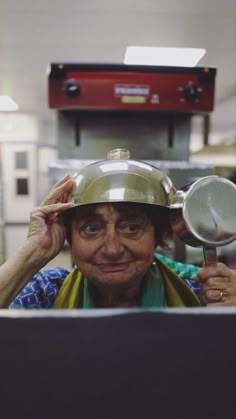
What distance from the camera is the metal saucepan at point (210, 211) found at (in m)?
0.46

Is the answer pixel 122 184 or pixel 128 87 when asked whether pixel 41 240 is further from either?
pixel 128 87

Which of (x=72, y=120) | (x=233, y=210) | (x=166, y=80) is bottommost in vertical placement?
(x=233, y=210)

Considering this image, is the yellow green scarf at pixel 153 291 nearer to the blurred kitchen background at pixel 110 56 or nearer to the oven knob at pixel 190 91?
the blurred kitchen background at pixel 110 56

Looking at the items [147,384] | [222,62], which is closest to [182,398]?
[147,384]

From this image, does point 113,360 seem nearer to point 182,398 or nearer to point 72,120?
point 182,398

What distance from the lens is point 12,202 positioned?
3982 millimetres

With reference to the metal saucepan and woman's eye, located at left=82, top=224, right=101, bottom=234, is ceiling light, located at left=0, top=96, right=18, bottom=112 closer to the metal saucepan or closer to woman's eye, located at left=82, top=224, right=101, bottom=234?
woman's eye, located at left=82, top=224, right=101, bottom=234

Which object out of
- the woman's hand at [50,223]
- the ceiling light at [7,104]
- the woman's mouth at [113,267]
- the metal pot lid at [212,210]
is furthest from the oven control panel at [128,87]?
the metal pot lid at [212,210]

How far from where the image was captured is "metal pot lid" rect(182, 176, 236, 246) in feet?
1.51

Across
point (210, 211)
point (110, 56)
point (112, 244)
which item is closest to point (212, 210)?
point (210, 211)

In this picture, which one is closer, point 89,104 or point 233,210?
point 233,210

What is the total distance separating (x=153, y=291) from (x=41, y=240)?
0.28m

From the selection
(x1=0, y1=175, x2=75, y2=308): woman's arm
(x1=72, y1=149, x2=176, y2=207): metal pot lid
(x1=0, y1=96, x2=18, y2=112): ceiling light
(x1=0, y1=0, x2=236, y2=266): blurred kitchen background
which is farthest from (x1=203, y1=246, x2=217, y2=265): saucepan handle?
(x1=0, y1=96, x2=18, y2=112): ceiling light

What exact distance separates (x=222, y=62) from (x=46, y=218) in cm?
106
